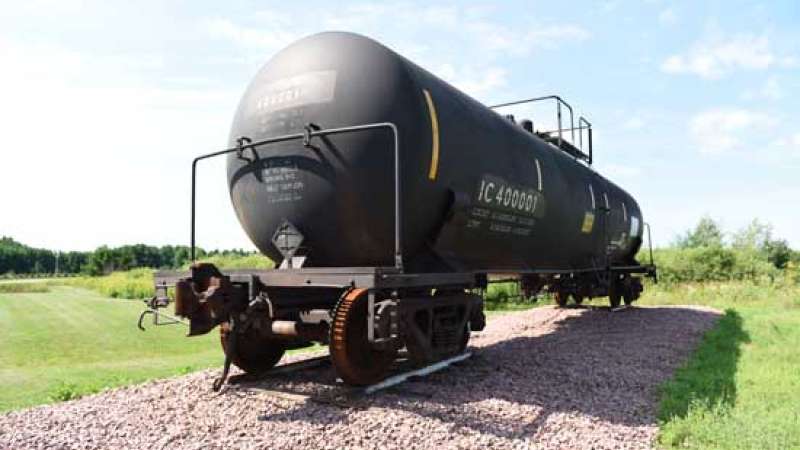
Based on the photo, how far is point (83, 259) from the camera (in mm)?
167250

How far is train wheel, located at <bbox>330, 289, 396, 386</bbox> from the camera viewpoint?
18.3 ft

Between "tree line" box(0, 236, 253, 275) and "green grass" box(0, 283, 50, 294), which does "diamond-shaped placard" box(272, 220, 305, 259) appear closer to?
"green grass" box(0, 283, 50, 294)

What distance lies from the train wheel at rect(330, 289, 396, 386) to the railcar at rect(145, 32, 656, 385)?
0.01 m

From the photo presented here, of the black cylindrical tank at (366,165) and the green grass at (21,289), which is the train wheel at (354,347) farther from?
the green grass at (21,289)

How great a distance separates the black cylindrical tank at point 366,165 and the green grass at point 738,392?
2880 mm

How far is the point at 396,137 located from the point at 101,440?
3.72m

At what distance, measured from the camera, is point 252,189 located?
6.71 meters

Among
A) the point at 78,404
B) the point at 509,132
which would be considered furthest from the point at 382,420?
the point at 509,132

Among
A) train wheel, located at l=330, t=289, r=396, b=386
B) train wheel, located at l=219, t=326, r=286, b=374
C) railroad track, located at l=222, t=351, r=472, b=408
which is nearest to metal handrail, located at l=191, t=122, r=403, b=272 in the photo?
train wheel, located at l=330, t=289, r=396, b=386

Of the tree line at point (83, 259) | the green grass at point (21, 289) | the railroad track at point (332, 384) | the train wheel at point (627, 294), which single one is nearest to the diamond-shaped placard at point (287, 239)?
the railroad track at point (332, 384)

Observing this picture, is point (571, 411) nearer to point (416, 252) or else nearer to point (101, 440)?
point (416, 252)

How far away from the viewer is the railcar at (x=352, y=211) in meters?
5.86

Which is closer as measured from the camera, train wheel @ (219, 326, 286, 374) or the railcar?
the railcar

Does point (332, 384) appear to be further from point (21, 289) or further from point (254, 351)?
point (21, 289)
